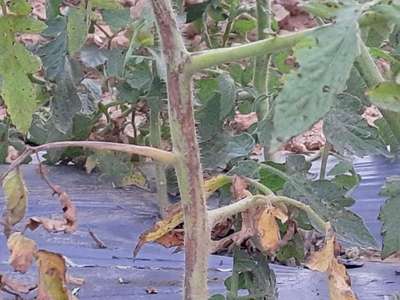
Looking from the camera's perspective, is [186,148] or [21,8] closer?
[186,148]

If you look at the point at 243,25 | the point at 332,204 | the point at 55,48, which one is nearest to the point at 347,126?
the point at 332,204

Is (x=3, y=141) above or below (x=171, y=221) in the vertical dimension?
below

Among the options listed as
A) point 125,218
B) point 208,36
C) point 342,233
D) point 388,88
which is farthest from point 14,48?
point 208,36

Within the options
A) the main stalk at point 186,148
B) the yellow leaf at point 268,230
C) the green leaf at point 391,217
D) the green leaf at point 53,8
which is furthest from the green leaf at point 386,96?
the green leaf at point 53,8

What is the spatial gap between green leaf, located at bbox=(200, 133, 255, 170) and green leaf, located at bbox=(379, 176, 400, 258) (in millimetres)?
294

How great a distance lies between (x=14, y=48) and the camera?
41.6 inches

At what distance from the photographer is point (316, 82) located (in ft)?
1.88

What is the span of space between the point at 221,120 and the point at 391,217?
1.48 feet

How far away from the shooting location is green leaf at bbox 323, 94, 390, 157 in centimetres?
108

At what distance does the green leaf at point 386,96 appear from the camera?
2.04 feet

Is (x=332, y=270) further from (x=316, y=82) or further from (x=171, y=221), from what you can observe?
(x=316, y=82)

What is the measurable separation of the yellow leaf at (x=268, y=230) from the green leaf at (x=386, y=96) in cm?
29

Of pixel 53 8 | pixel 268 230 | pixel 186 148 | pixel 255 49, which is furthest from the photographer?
pixel 53 8

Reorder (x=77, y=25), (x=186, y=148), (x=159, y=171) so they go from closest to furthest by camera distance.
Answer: (x=186, y=148) → (x=77, y=25) → (x=159, y=171)
